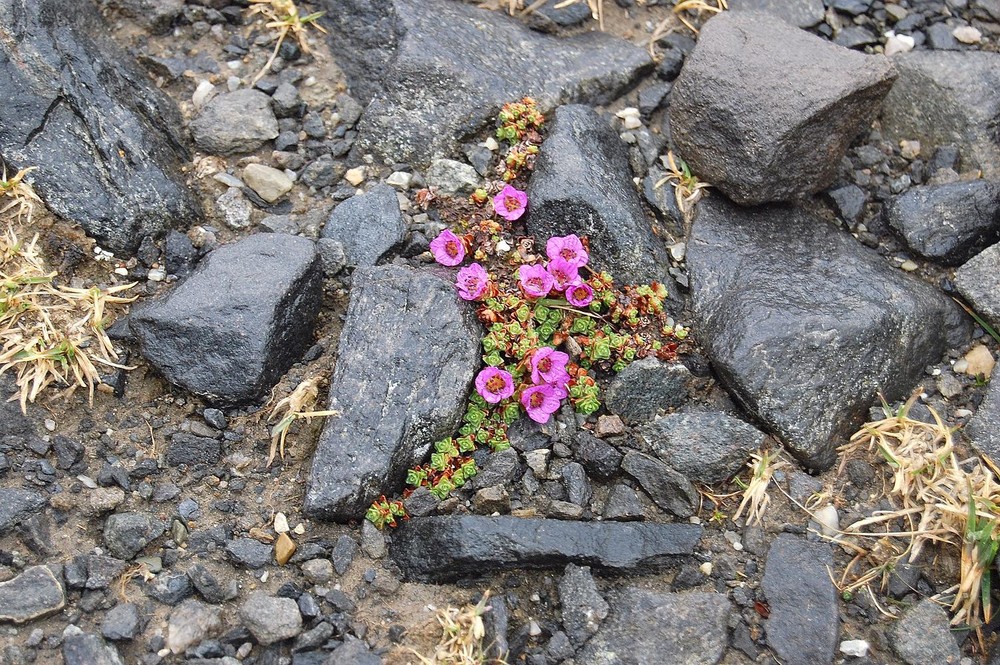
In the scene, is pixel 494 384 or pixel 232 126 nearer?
pixel 494 384

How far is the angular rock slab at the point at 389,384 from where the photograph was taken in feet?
12.6

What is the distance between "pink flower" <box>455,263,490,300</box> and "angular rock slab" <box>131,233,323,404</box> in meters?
0.70

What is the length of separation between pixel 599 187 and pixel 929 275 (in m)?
1.74

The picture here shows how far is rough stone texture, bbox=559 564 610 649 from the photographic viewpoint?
144 inches

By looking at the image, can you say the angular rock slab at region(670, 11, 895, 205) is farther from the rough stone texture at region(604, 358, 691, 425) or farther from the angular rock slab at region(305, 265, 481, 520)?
the angular rock slab at region(305, 265, 481, 520)

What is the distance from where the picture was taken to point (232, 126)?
472 cm

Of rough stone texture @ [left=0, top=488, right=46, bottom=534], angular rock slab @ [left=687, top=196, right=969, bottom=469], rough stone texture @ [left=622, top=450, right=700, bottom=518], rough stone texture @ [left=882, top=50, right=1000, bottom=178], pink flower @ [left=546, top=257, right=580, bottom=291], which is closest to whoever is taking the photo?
rough stone texture @ [left=0, top=488, right=46, bottom=534]

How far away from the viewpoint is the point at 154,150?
4.50 metres

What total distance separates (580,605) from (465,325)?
1.34m

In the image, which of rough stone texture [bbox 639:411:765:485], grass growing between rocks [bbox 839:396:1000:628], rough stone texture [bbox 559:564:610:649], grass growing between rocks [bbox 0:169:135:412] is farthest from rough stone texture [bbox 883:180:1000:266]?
grass growing between rocks [bbox 0:169:135:412]

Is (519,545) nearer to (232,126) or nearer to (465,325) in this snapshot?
(465,325)

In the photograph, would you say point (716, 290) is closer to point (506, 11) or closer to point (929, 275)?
point (929, 275)

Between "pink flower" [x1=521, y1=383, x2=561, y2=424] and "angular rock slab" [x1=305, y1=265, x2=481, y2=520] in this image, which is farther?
"pink flower" [x1=521, y1=383, x2=561, y2=424]

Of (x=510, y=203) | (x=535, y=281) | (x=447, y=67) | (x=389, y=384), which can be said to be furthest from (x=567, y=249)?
(x=447, y=67)
